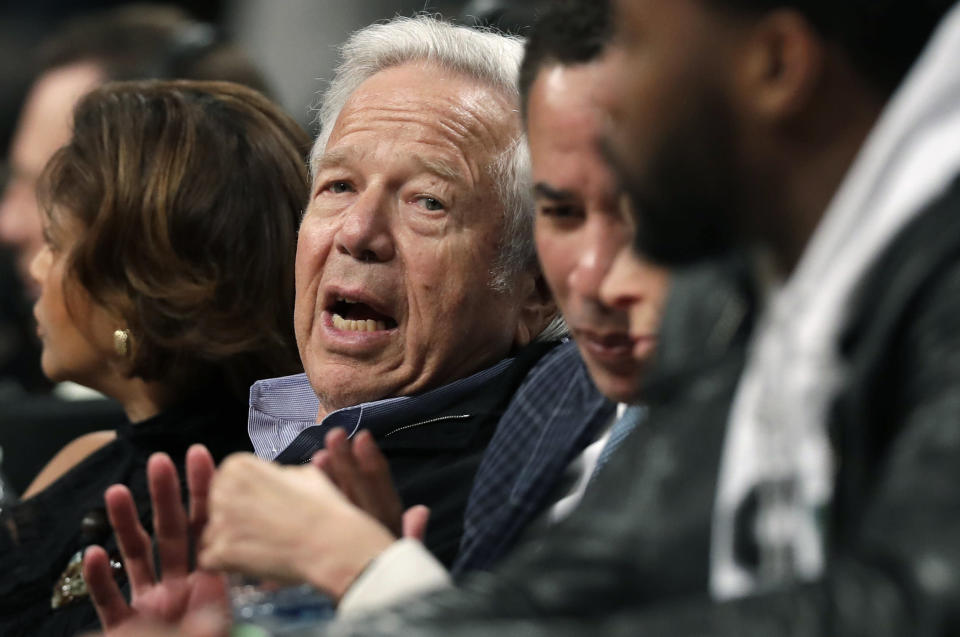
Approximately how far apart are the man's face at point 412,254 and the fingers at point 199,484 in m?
0.67

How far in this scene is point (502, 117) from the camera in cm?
271

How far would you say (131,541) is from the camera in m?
2.01

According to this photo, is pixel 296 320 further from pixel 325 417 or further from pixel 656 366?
pixel 656 366

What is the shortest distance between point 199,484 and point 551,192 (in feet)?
1.96

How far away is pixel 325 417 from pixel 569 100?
39.0 inches

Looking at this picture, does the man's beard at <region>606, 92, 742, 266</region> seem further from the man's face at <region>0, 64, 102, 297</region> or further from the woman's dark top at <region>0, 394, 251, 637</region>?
the man's face at <region>0, 64, 102, 297</region>

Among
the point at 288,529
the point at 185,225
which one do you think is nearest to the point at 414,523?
the point at 288,529

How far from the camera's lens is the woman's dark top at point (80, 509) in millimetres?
2902

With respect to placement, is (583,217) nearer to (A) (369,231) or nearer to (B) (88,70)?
(A) (369,231)

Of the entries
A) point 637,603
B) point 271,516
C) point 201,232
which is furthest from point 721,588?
point 201,232

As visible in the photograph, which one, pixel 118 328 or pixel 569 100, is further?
pixel 118 328

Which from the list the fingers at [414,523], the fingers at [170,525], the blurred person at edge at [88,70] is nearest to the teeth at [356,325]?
the fingers at [170,525]

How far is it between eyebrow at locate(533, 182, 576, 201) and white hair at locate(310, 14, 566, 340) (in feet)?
2.35

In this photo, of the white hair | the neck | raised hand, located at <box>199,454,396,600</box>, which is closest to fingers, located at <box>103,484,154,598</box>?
raised hand, located at <box>199,454,396,600</box>
